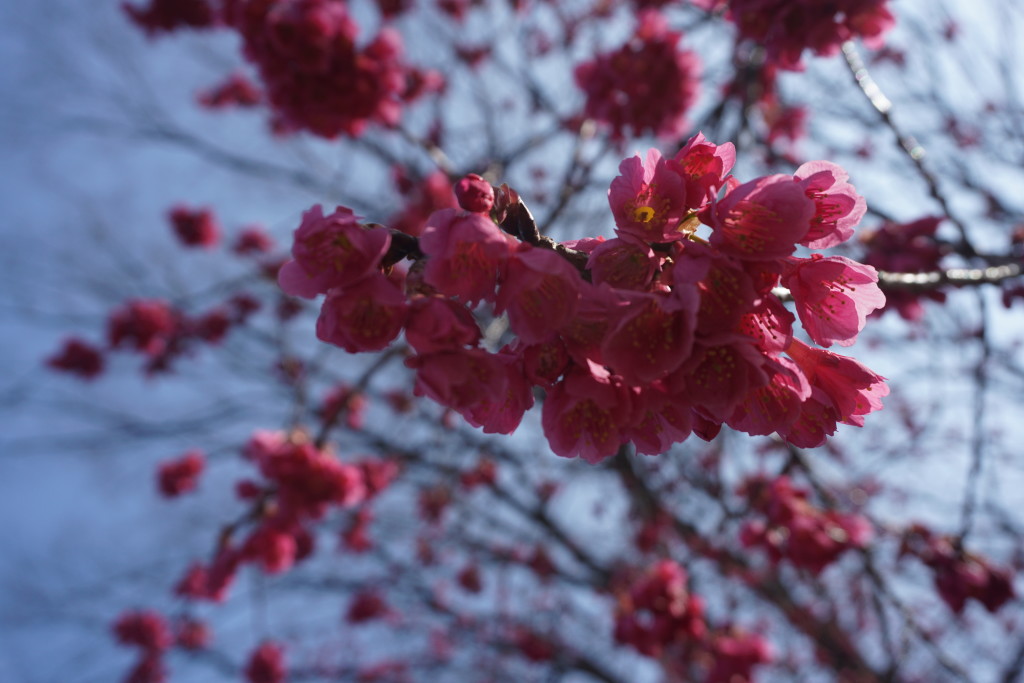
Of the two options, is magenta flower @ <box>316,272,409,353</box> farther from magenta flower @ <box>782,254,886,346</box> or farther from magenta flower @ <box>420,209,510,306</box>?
magenta flower @ <box>782,254,886,346</box>

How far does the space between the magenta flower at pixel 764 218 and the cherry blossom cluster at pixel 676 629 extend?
6.18 ft

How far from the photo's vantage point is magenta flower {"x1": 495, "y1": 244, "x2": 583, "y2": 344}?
30.5 inches

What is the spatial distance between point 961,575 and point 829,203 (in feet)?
6.10

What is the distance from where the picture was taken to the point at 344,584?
638cm

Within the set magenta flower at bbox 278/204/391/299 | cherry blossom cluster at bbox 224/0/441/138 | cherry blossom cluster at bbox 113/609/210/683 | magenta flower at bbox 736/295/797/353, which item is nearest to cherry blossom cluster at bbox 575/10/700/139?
cherry blossom cluster at bbox 224/0/441/138

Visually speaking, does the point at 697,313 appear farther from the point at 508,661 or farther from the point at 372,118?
the point at 508,661

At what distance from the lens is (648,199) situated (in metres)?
0.91

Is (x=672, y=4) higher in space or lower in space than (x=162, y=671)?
higher

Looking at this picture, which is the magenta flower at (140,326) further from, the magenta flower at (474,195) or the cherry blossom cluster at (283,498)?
the magenta flower at (474,195)

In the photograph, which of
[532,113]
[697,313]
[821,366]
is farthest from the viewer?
[532,113]

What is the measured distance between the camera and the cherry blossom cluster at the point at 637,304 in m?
0.78

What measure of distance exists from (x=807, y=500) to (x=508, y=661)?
491 cm

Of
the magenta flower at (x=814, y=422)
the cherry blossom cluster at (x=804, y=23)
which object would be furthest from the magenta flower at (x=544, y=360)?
the cherry blossom cluster at (x=804, y=23)

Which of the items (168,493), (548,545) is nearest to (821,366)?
(168,493)
